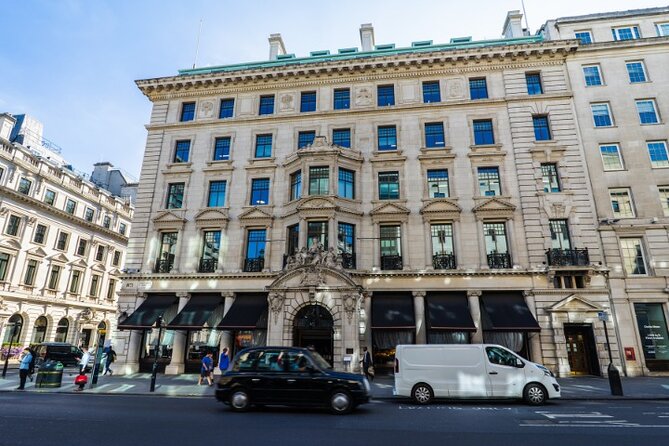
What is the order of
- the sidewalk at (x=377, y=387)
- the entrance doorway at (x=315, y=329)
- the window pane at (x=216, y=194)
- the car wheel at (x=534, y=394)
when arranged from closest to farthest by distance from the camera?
the car wheel at (x=534, y=394)
the sidewalk at (x=377, y=387)
the entrance doorway at (x=315, y=329)
the window pane at (x=216, y=194)

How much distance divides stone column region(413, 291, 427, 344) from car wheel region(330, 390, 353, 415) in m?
10.5

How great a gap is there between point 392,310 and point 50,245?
125ft

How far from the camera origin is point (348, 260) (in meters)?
22.3

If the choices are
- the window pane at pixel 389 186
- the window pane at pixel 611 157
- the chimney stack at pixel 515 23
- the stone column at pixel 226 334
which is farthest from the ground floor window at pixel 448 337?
the chimney stack at pixel 515 23

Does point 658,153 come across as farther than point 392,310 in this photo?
Yes

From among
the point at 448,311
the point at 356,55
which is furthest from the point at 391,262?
the point at 356,55

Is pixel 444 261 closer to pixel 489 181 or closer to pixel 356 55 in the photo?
pixel 489 181

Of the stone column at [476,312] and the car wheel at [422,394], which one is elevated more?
the stone column at [476,312]

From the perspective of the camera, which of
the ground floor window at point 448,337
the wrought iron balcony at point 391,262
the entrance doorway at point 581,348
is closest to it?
the entrance doorway at point 581,348

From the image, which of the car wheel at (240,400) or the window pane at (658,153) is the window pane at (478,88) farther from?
the car wheel at (240,400)

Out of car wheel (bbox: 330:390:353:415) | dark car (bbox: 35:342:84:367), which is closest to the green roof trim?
car wheel (bbox: 330:390:353:415)

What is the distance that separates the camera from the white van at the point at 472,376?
1296 centimetres

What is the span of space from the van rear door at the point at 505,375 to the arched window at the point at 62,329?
44.2 metres

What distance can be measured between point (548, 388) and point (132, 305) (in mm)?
23119
